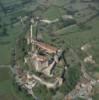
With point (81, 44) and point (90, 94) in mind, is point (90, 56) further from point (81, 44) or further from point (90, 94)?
point (90, 94)

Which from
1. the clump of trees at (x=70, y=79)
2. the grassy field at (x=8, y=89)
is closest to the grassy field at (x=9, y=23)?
the grassy field at (x=8, y=89)

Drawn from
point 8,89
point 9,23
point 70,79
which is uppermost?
point 70,79

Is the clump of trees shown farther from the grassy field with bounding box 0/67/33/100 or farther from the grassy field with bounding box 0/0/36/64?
the grassy field with bounding box 0/0/36/64

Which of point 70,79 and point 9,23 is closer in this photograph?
point 70,79

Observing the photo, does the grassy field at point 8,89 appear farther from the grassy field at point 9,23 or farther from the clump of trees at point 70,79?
the clump of trees at point 70,79

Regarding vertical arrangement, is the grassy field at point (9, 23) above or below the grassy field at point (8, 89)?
below

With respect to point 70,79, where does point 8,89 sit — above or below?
below

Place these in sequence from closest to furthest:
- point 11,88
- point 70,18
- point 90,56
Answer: point 11,88
point 90,56
point 70,18

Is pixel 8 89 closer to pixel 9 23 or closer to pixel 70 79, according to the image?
pixel 70 79

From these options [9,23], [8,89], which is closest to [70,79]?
[8,89]

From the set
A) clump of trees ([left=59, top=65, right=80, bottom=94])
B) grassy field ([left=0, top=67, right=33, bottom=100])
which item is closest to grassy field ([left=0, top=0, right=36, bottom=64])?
grassy field ([left=0, top=67, right=33, bottom=100])

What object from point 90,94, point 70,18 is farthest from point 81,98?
point 70,18
